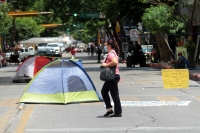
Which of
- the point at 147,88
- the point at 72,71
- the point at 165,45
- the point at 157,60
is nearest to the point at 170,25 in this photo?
the point at 165,45

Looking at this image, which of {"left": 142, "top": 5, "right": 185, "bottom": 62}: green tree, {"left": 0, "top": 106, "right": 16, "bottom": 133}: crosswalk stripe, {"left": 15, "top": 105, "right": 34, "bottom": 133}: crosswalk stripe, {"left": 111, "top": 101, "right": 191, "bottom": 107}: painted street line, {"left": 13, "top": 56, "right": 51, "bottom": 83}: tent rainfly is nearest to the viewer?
{"left": 15, "top": 105, "right": 34, "bottom": 133}: crosswalk stripe

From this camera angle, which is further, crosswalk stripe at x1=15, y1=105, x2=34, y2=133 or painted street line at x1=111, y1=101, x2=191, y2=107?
painted street line at x1=111, y1=101, x2=191, y2=107

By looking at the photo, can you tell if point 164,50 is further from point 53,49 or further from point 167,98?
point 53,49

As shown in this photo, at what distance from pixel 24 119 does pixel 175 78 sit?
26.5 ft

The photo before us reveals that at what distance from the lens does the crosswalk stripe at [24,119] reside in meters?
11.2

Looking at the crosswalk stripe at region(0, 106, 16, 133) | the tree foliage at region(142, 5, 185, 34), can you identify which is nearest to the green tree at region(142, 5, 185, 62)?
the tree foliage at region(142, 5, 185, 34)

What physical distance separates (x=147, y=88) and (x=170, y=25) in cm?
1210

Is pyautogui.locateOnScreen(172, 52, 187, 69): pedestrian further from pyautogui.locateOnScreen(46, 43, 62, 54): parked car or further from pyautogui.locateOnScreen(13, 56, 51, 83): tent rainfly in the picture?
pyautogui.locateOnScreen(46, 43, 62, 54): parked car

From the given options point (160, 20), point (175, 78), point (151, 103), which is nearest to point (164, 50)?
point (160, 20)

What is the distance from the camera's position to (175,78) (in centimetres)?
1955

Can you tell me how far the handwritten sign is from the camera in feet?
63.4

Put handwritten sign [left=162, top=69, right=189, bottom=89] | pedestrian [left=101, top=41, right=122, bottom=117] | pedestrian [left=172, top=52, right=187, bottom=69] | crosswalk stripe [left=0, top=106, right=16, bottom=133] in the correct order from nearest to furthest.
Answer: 1. crosswalk stripe [left=0, top=106, right=16, bottom=133]
2. pedestrian [left=101, top=41, right=122, bottom=117]
3. handwritten sign [left=162, top=69, right=189, bottom=89]
4. pedestrian [left=172, top=52, right=187, bottom=69]

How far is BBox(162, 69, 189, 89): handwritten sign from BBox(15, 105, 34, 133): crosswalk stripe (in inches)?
230

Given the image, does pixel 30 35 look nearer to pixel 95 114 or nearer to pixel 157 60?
pixel 157 60
